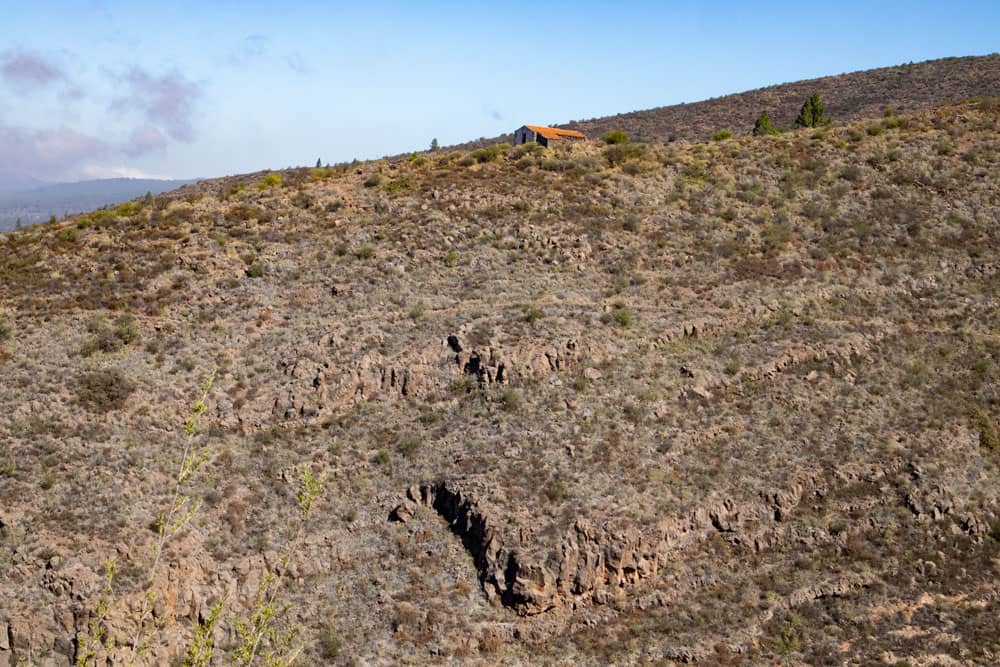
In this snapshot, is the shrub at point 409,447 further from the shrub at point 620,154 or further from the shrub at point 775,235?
the shrub at point 620,154

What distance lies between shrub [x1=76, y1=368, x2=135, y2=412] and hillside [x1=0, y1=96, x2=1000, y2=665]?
9cm

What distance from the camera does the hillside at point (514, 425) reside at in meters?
20.4

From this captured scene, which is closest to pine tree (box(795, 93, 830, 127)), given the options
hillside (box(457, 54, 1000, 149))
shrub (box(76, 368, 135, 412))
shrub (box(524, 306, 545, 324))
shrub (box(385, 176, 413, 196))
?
hillside (box(457, 54, 1000, 149))

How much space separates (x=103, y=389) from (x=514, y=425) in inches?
508

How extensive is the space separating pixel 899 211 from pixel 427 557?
27661 millimetres

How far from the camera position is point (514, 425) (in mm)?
25125

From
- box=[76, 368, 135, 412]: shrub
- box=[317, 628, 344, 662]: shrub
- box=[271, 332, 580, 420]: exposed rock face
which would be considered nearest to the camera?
box=[317, 628, 344, 662]: shrub

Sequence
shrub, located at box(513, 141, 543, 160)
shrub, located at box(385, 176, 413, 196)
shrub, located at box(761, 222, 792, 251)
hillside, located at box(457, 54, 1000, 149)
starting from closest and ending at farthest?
shrub, located at box(761, 222, 792, 251), shrub, located at box(385, 176, 413, 196), shrub, located at box(513, 141, 543, 160), hillside, located at box(457, 54, 1000, 149)

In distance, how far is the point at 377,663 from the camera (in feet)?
63.7

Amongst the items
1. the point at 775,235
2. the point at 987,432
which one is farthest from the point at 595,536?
the point at 775,235

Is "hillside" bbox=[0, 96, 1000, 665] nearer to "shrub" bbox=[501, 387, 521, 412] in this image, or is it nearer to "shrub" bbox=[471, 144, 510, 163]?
"shrub" bbox=[501, 387, 521, 412]

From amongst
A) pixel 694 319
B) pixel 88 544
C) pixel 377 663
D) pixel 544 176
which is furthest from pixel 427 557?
pixel 544 176

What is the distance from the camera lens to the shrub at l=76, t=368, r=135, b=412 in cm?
2414

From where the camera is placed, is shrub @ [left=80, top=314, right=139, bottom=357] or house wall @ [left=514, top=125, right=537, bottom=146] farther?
house wall @ [left=514, top=125, right=537, bottom=146]
